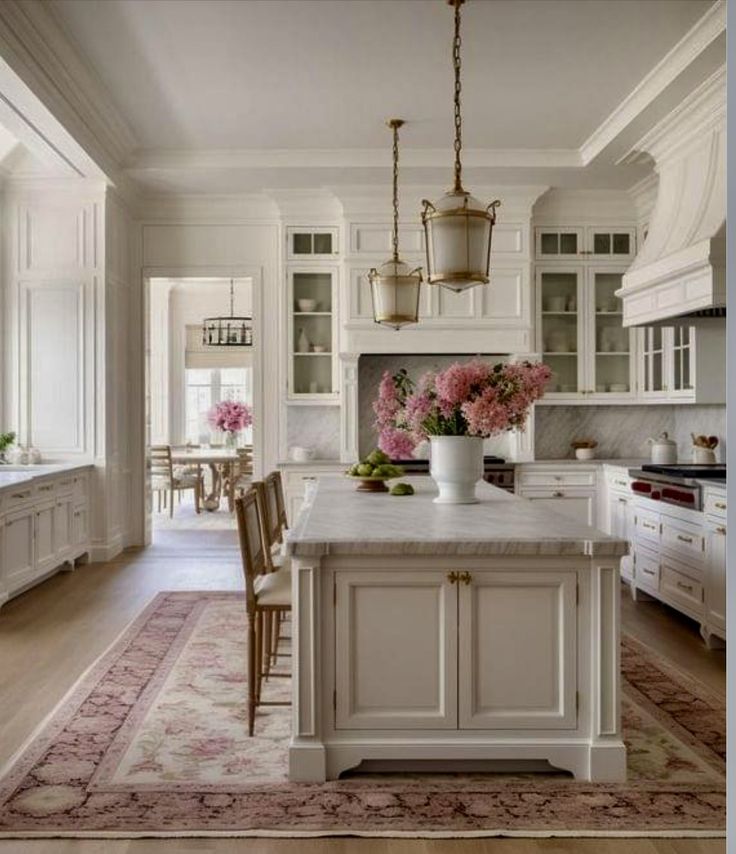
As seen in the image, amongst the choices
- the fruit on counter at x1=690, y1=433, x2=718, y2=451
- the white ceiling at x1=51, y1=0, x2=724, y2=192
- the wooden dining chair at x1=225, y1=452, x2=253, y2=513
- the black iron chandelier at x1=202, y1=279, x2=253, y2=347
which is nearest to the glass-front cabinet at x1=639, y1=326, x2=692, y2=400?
the fruit on counter at x1=690, y1=433, x2=718, y2=451

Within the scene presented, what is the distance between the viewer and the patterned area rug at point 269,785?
2514mm

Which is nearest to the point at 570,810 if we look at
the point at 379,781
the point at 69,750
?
the point at 379,781

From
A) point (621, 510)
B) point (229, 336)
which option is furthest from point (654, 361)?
point (229, 336)

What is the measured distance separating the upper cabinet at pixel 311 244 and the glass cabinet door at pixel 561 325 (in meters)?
1.80

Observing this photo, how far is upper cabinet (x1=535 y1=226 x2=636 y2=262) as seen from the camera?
7156mm

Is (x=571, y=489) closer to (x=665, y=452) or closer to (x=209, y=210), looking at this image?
(x=665, y=452)

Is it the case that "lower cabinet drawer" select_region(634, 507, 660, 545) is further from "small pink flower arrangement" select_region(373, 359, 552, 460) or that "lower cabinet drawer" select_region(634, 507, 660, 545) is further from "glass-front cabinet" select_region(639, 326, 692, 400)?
"small pink flower arrangement" select_region(373, 359, 552, 460)

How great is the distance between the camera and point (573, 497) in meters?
6.68

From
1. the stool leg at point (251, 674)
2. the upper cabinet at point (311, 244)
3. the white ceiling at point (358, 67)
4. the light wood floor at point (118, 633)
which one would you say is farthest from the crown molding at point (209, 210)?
the stool leg at point (251, 674)

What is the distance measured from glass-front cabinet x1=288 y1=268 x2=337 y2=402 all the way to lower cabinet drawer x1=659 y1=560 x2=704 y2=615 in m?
3.18

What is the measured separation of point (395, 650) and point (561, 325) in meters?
4.91

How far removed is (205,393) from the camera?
12.5 meters

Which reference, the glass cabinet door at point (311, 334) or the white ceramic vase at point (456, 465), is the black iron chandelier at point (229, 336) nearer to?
the glass cabinet door at point (311, 334)

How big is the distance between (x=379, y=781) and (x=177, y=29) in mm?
3850
